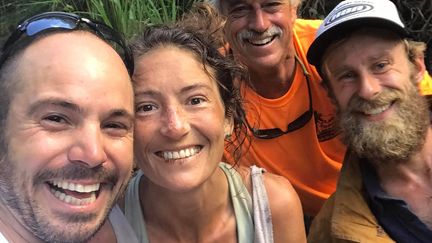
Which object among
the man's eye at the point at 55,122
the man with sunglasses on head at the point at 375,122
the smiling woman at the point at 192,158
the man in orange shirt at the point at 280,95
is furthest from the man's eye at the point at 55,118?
the man in orange shirt at the point at 280,95

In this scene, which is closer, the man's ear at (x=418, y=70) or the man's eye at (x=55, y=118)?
the man's eye at (x=55, y=118)

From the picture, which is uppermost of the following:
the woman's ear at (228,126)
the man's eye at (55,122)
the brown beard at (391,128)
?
the man's eye at (55,122)

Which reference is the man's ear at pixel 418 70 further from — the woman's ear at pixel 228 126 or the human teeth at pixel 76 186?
the human teeth at pixel 76 186

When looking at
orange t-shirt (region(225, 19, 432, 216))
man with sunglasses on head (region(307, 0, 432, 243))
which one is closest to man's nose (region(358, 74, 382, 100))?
man with sunglasses on head (region(307, 0, 432, 243))

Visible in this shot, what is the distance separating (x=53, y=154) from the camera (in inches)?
66.6

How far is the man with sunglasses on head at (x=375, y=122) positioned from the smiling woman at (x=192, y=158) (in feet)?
0.97

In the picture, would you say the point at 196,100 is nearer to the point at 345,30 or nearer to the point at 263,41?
the point at 345,30

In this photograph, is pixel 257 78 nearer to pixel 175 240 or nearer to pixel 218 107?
pixel 218 107

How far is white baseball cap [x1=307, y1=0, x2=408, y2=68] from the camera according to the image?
2.60 meters

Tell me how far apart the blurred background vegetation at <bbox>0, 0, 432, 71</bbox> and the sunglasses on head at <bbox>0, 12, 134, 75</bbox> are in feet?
5.58

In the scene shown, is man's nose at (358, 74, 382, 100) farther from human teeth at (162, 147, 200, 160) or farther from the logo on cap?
human teeth at (162, 147, 200, 160)

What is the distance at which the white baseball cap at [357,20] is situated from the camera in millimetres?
2602

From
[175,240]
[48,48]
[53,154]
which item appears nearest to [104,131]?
[53,154]

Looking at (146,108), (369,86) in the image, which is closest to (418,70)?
(369,86)
